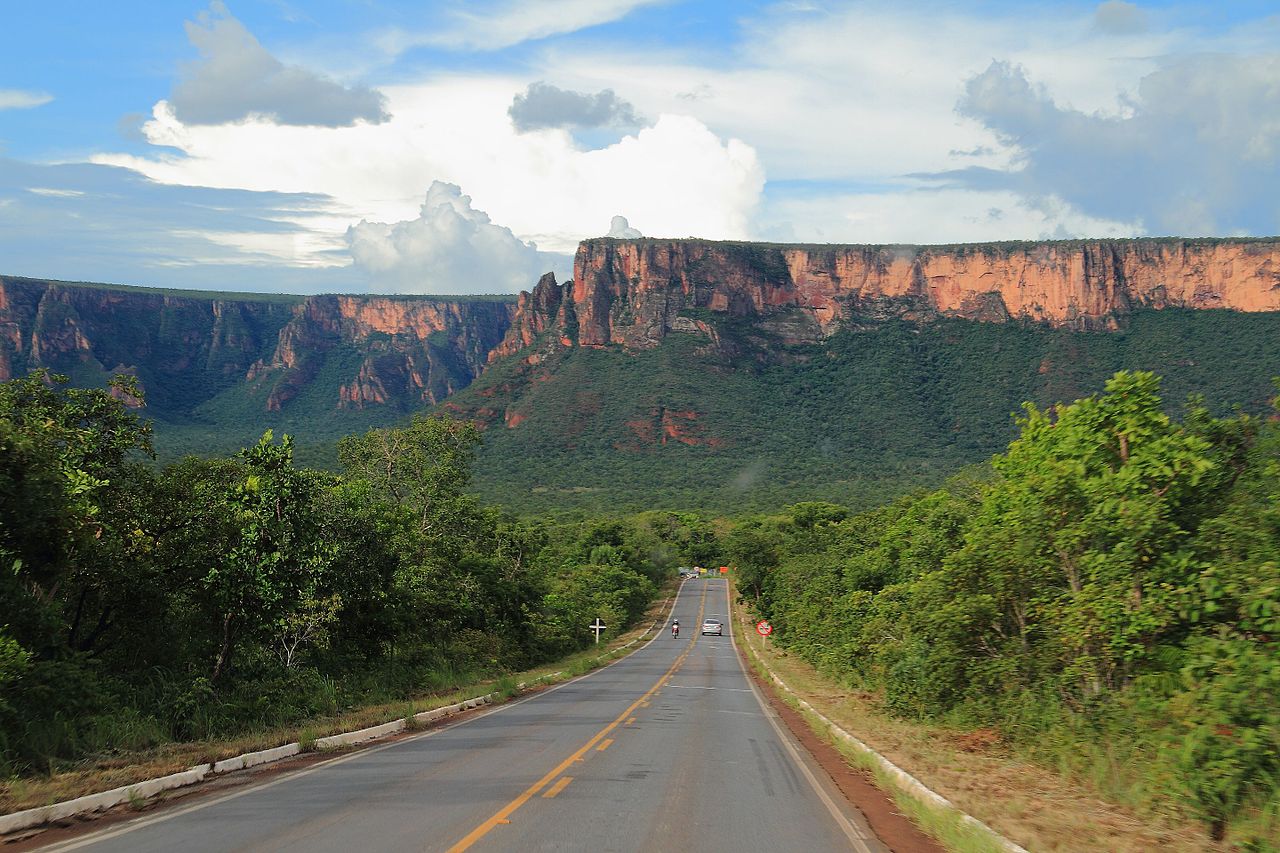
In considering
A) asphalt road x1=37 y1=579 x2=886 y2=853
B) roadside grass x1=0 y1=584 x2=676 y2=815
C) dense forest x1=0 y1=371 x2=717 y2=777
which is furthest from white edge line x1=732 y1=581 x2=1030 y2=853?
dense forest x1=0 y1=371 x2=717 y2=777

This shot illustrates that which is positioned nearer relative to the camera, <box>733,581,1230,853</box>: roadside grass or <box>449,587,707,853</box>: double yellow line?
<box>449,587,707,853</box>: double yellow line

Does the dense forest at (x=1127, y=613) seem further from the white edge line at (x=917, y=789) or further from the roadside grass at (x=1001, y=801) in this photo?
the white edge line at (x=917, y=789)

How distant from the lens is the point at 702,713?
22906mm

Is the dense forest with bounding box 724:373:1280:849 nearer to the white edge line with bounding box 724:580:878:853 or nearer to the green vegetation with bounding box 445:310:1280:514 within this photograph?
the white edge line with bounding box 724:580:878:853

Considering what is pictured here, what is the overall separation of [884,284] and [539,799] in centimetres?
17899

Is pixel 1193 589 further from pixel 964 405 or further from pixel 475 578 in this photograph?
pixel 964 405

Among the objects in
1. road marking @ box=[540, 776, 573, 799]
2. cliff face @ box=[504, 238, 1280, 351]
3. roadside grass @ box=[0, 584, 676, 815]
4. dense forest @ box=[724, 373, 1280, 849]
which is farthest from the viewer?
cliff face @ box=[504, 238, 1280, 351]

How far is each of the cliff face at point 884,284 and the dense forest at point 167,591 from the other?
468 ft

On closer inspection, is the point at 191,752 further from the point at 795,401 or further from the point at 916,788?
the point at 795,401

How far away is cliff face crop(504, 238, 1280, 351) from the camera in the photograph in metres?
155

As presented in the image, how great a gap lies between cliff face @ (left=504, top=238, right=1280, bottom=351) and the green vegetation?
4.44 metres

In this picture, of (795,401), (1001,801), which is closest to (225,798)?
(1001,801)

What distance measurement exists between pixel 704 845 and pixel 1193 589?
7739 mm

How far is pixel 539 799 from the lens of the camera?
35.6 feet
